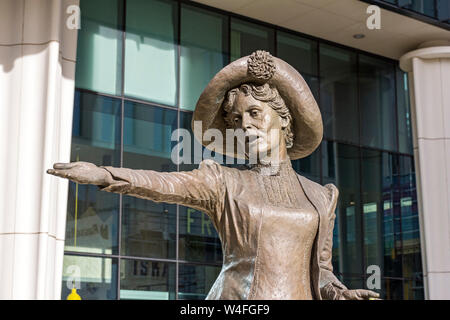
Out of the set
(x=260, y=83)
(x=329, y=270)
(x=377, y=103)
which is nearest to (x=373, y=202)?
(x=377, y=103)

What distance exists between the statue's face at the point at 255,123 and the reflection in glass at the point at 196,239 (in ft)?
30.5

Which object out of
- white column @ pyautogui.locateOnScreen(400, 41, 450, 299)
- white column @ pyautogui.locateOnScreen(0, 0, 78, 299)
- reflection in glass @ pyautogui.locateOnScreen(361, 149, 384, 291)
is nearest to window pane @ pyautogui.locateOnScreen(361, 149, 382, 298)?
reflection in glass @ pyautogui.locateOnScreen(361, 149, 384, 291)

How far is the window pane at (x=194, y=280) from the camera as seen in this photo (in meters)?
13.1

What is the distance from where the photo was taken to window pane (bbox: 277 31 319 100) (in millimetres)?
15789

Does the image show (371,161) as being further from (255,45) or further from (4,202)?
→ (4,202)

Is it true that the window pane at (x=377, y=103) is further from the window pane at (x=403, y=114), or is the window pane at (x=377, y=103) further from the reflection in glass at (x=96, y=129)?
the reflection in glass at (x=96, y=129)

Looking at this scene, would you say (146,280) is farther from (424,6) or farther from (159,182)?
(159,182)

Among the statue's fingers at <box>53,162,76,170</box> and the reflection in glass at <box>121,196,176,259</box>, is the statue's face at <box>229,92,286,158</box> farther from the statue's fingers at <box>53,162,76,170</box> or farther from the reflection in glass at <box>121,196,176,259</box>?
the reflection in glass at <box>121,196,176,259</box>

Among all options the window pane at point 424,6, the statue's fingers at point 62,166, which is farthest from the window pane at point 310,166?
the statue's fingers at point 62,166

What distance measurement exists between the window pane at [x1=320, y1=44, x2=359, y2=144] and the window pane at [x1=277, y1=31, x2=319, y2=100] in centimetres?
22

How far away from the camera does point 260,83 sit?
13.4ft

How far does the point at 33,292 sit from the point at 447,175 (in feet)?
29.2

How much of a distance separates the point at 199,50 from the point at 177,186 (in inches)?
435

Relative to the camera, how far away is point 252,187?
13.0 ft
